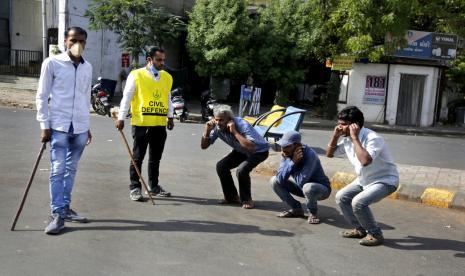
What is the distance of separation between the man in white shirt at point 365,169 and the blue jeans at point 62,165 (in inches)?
103

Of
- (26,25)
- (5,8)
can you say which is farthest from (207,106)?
(5,8)

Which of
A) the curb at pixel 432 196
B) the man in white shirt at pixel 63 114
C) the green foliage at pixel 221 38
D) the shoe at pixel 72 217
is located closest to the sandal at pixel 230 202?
the shoe at pixel 72 217

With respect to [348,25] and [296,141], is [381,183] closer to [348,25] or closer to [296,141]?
[296,141]

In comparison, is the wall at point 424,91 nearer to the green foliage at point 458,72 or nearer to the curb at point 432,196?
the green foliage at point 458,72

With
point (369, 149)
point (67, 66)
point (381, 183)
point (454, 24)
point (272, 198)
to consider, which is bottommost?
point (272, 198)

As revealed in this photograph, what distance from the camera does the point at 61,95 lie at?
17.4 ft

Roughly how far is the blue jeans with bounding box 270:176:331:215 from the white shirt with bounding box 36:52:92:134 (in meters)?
2.40

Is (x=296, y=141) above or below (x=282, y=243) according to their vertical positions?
above

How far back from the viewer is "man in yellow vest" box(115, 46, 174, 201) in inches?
263

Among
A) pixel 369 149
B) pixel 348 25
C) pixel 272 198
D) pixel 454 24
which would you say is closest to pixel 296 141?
pixel 369 149

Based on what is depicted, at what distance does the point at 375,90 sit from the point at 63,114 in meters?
19.9

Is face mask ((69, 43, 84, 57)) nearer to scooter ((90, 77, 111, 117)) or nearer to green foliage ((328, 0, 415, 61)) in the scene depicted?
green foliage ((328, 0, 415, 61))

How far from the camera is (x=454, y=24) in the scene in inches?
391

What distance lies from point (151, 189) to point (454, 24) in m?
6.53
